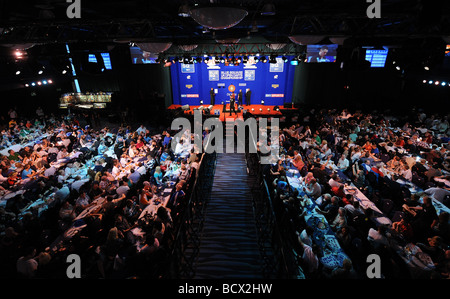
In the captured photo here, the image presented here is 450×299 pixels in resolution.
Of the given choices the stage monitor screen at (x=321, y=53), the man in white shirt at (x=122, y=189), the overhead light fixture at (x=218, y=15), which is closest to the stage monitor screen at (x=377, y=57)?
the stage monitor screen at (x=321, y=53)

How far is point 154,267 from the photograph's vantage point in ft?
15.1

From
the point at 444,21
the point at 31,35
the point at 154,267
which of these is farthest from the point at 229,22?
the point at 31,35

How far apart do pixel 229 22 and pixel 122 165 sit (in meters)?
7.57

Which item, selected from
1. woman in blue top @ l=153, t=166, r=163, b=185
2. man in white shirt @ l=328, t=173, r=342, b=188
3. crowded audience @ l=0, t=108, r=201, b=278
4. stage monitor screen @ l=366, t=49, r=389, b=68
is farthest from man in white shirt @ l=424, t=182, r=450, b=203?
stage monitor screen @ l=366, t=49, r=389, b=68

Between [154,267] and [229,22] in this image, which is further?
[154,267]

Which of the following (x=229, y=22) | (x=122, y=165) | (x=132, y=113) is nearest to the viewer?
(x=229, y=22)

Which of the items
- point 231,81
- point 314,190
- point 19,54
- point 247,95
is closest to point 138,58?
point 231,81

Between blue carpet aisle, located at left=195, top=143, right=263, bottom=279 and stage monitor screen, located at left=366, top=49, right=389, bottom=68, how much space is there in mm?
13693

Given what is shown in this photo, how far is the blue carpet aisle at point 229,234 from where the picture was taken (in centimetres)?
525

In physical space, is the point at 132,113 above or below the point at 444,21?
below

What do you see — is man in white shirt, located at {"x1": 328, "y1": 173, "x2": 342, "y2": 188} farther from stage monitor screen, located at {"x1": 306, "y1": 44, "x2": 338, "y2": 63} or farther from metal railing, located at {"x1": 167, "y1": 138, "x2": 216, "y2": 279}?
Answer: stage monitor screen, located at {"x1": 306, "y1": 44, "x2": 338, "y2": 63}
